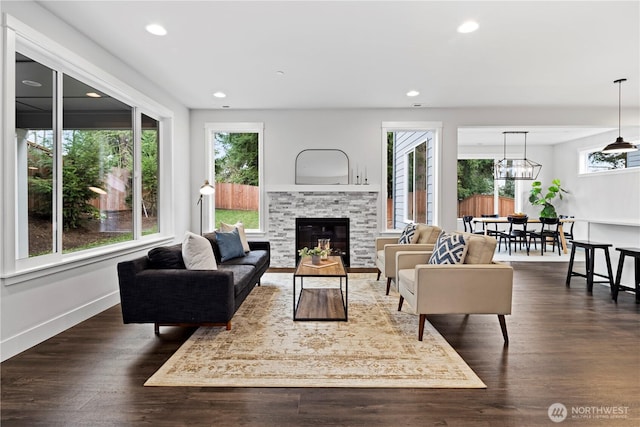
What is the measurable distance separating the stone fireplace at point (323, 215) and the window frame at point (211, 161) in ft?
0.51

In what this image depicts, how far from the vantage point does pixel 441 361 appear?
247 centimetres

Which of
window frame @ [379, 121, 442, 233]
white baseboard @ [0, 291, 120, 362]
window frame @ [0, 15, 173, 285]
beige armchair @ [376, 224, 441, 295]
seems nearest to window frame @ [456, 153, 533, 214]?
window frame @ [379, 121, 442, 233]

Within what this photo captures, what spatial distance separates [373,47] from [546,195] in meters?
8.09

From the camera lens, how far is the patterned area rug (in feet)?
7.23

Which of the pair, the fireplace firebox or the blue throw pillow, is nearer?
the blue throw pillow

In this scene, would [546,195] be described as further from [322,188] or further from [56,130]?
[56,130]

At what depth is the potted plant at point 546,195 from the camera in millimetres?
8820

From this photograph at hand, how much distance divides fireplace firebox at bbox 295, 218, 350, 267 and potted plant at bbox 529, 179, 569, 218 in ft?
19.6

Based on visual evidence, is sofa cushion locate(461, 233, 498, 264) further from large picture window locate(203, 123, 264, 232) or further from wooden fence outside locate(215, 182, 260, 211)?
wooden fence outside locate(215, 182, 260, 211)

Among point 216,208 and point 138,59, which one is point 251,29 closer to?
point 138,59

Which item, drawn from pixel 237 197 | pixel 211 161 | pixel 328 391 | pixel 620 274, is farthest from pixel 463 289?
pixel 211 161

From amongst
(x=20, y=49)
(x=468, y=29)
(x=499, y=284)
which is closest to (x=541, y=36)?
(x=468, y=29)

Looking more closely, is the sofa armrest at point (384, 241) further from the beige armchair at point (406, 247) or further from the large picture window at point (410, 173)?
the large picture window at point (410, 173)

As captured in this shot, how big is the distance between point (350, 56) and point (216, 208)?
3.70m
